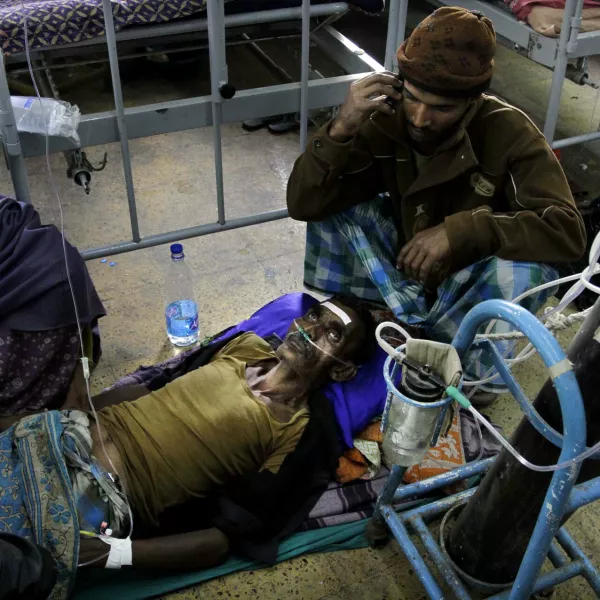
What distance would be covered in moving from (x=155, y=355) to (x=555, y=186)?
1683mm

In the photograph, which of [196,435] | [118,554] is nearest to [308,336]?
[196,435]

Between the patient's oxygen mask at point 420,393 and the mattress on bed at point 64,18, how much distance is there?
2656 millimetres

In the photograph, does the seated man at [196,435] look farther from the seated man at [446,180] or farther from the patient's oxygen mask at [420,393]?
the patient's oxygen mask at [420,393]

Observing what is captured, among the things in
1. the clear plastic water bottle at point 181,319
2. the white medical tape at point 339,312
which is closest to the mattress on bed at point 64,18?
the clear plastic water bottle at point 181,319

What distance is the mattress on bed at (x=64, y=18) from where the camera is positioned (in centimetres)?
350

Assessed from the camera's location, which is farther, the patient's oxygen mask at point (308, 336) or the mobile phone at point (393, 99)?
the patient's oxygen mask at point (308, 336)

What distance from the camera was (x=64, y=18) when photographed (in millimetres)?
3520

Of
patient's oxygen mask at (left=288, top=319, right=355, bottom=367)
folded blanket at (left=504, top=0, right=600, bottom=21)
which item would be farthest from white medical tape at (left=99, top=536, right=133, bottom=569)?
folded blanket at (left=504, top=0, right=600, bottom=21)

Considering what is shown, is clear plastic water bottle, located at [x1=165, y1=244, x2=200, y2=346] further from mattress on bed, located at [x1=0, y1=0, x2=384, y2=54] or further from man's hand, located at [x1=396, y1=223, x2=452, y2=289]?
mattress on bed, located at [x1=0, y1=0, x2=384, y2=54]

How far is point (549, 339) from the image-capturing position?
1.40m

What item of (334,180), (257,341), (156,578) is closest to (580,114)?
(334,180)

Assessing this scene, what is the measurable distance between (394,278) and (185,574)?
124 centimetres

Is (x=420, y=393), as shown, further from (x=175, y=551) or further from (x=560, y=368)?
(x=175, y=551)

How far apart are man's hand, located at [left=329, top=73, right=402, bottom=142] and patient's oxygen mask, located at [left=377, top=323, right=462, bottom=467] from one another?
91 cm
